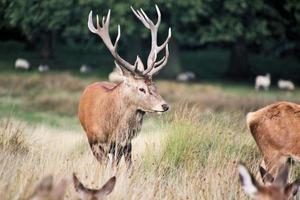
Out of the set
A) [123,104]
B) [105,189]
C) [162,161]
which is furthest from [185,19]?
[105,189]

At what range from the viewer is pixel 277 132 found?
8133mm

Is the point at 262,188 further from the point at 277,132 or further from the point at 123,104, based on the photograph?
the point at 123,104

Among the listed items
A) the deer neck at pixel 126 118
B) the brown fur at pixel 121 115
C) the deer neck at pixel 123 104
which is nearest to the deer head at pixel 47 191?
the brown fur at pixel 121 115

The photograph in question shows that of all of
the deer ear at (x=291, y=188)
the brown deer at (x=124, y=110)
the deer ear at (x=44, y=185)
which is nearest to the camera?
the deer ear at (x=44, y=185)

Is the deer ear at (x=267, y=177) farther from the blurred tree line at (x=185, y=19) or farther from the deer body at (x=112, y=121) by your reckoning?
the blurred tree line at (x=185, y=19)

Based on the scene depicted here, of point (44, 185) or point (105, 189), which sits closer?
point (44, 185)

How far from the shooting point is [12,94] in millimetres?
22719

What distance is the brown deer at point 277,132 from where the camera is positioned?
8016 mm

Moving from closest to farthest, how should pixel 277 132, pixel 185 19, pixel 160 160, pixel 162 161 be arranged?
pixel 277 132 < pixel 162 161 < pixel 160 160 < pixel 185 19

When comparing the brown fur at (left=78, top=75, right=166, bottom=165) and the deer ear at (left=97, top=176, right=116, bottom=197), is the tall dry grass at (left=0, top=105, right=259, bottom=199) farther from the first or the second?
the deer ear at (left=97, top=176, right=116, bottom=197)

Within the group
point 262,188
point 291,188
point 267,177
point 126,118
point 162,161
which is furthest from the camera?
point 126,118

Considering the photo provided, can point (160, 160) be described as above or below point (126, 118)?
below

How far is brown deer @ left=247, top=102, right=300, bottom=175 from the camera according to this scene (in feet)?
26.3

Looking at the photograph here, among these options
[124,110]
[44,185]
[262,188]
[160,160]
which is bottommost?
[160,160]
